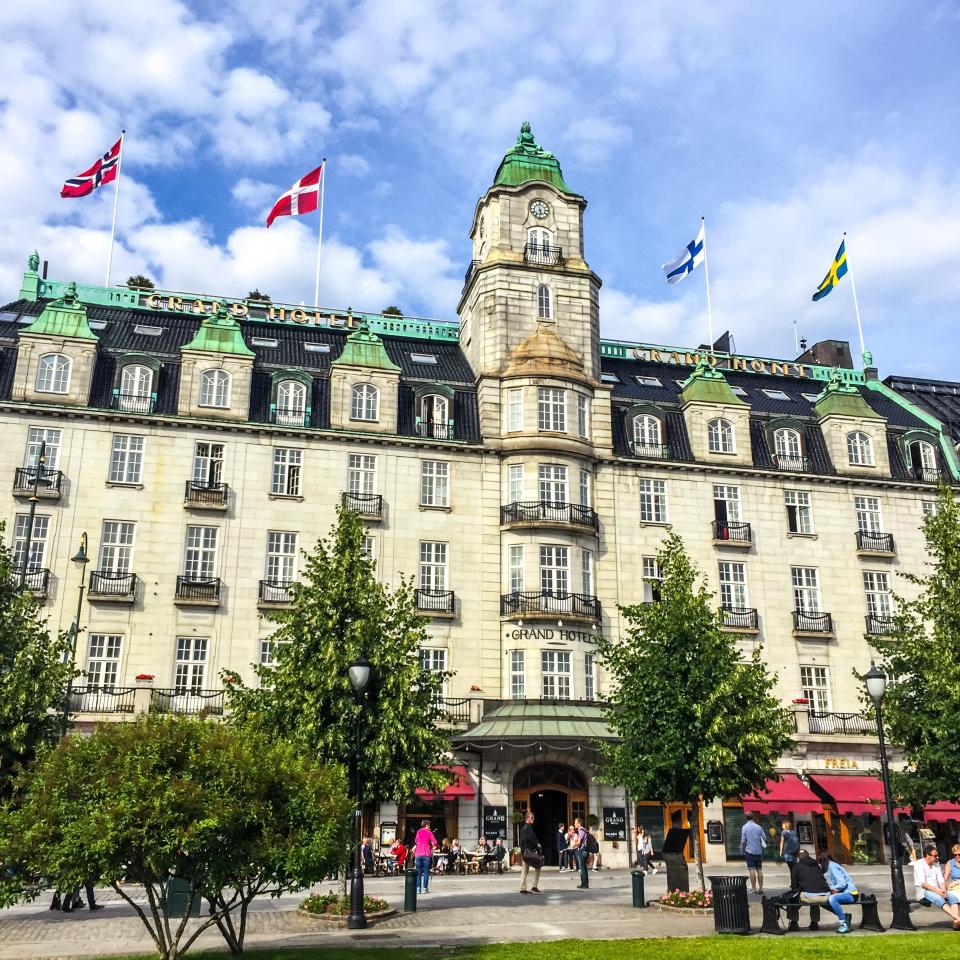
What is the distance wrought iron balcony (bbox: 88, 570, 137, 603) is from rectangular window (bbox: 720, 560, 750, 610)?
25.0 meters

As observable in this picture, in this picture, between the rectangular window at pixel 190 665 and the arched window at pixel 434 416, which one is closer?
the rectangular window at pixel 190 665

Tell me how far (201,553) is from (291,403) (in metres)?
7.62

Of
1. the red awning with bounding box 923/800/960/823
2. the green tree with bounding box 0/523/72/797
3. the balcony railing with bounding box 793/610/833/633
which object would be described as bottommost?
the red awning with bounding box 923/800/960/823

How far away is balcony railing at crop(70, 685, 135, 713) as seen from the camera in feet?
124

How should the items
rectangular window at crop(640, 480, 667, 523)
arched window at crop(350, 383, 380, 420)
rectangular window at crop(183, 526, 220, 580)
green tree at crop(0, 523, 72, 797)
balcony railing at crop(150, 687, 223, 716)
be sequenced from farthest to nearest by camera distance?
rectangular window at crop(640, 480, 667, 523)
arched window at crop(350, 383, 380, 420)
rectangular window at crop(183, 526, 220, 580)
balcony railing at crop(150, 687, 223, 716)
green tree at crop(0, 523, 72, 797)

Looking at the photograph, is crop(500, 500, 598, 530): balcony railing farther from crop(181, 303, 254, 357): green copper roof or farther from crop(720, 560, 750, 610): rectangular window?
crop(181, 303, 254, 357): green copper roof

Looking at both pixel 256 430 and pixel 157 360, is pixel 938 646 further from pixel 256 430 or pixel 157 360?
pixel 157 360

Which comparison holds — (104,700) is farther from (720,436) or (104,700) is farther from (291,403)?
(720,436)

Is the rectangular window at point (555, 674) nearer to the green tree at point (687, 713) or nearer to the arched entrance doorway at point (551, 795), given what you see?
the arched entrance doorway at point (551, 795)

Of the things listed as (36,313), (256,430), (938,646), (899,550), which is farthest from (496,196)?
(938,646)

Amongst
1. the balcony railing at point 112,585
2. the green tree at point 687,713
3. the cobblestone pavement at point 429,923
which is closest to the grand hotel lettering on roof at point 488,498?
the balcony railing at point 112,585

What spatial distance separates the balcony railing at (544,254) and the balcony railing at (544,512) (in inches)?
493

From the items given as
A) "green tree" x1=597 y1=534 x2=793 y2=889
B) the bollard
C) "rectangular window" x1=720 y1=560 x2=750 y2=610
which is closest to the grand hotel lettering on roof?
"rectangular window" x1=720 y1=560 x2=750 y2=610

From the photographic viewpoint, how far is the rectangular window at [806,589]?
153ft
